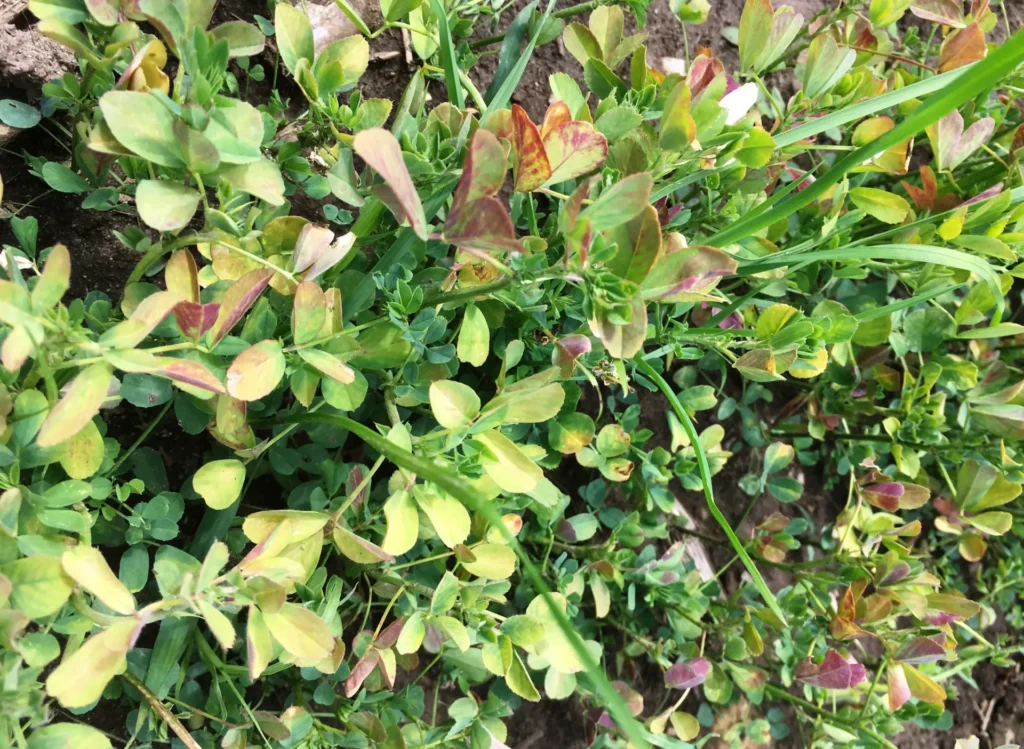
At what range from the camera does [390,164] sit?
2.04ft

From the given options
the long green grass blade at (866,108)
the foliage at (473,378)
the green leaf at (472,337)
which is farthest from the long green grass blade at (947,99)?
the green leaf at (472,337)

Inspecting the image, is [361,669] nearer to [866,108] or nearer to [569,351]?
[569,351]

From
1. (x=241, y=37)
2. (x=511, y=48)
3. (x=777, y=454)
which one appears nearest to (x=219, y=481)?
(x=241, y=37)

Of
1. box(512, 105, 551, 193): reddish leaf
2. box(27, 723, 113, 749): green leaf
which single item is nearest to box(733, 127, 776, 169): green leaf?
box(512, 105, 551, 193): reddish leaf

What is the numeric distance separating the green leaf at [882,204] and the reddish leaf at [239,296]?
2.81ft

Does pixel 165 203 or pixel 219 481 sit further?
pixel 219 481

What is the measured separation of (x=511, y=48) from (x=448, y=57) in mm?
222

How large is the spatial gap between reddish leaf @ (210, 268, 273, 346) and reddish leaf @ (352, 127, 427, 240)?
0.54 ft

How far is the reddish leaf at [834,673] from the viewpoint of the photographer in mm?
1102

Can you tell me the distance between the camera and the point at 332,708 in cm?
104

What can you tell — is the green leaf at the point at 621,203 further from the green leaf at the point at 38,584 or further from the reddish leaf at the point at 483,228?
the green leaf at the point at 38,584

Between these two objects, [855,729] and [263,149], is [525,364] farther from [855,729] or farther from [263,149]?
[855,729]

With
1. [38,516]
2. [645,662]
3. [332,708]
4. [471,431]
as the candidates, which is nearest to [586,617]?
[645,662]

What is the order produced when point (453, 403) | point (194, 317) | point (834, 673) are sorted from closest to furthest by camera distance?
point (194, 317)
point (453, 403)
point (834, 673)
